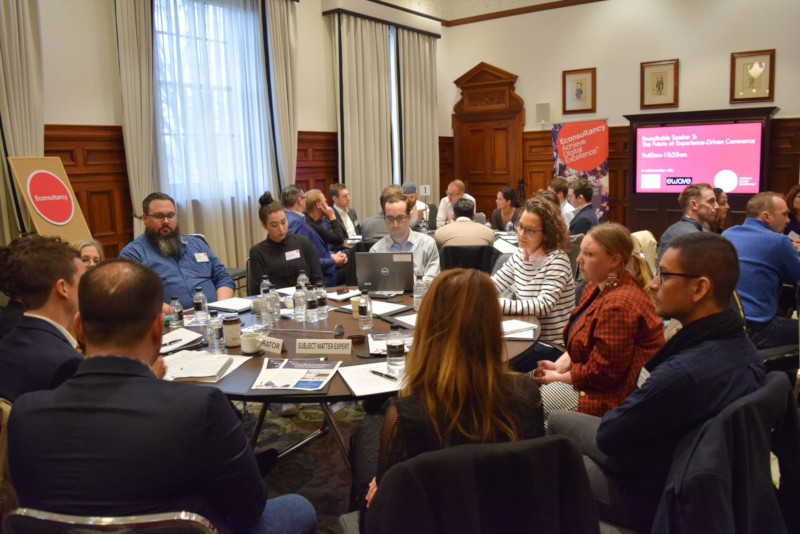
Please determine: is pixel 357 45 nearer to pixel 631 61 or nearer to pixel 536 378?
pixel 631 61

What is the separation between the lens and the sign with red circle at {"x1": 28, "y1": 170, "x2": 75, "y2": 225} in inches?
195

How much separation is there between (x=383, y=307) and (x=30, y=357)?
1762 millimetres

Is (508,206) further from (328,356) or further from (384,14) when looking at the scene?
(328,356)

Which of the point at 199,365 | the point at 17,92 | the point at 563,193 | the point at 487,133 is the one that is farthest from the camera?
the point at 487,133

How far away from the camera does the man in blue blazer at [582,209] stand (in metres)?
6.23

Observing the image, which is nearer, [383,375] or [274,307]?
[383,375]

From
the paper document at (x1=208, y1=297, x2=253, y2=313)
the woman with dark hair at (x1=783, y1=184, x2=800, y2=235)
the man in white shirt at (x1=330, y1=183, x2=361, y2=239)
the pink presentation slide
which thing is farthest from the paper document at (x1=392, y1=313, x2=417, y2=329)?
the pink presentation slide

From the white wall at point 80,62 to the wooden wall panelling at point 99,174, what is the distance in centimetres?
13

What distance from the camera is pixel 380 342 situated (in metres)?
2.70

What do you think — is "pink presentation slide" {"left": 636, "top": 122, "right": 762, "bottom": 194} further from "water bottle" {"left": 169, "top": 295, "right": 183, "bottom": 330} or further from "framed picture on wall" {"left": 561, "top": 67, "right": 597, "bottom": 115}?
"water bottle" {"left": 169, "top": 295, "right": 183, "bottom": 330}

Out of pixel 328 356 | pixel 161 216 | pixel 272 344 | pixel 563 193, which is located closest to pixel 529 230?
pixel 328 356

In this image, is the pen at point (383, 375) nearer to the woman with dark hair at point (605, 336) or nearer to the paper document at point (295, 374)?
the paper document at point (295, 374)

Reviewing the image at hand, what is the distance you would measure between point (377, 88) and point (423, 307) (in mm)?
7856

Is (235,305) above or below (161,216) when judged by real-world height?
below
